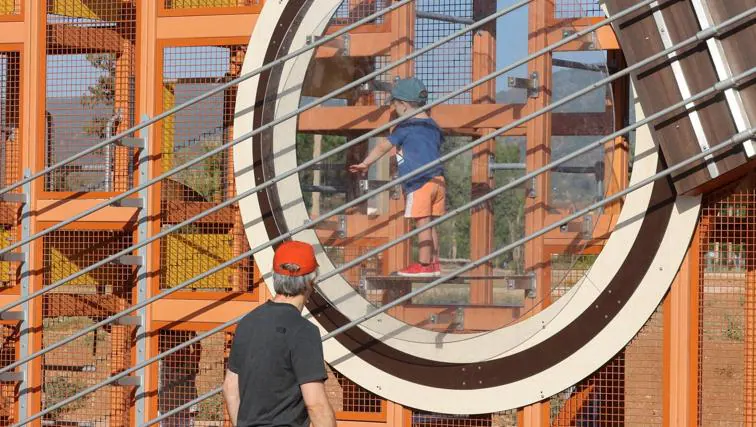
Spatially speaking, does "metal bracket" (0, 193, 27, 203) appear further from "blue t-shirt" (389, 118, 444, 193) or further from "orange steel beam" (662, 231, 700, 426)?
"orange steel beam" (662, 231, 700, 426)

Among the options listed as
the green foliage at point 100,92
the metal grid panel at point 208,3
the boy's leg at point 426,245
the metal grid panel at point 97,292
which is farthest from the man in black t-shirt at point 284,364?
the metal grid panel at point 208,3

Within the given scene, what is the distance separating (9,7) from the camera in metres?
7.70

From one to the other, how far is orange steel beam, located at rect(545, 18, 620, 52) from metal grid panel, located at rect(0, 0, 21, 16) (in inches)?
146

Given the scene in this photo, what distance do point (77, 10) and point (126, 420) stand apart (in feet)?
9.23

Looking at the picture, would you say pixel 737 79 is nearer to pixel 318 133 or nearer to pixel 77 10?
pixel 318 133

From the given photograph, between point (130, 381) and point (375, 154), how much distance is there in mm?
2162

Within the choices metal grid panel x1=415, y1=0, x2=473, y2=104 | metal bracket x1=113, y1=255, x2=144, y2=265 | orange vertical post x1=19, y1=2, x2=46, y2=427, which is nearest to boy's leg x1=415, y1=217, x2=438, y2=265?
metal grid panel x1=415, y1=0, x2=473, y2=104

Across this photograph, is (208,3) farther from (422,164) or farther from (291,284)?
(291,284)

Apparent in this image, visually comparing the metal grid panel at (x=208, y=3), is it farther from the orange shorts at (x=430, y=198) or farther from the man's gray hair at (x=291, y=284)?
the man's gray hair at (x=291, y=284)

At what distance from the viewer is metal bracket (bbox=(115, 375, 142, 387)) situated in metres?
7.04

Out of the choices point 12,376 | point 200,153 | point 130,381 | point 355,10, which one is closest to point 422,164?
point 355,10

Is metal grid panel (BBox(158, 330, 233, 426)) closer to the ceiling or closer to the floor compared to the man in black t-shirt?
closer to the floor

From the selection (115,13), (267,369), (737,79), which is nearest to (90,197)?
(115,13)

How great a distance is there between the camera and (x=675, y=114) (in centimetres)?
612
